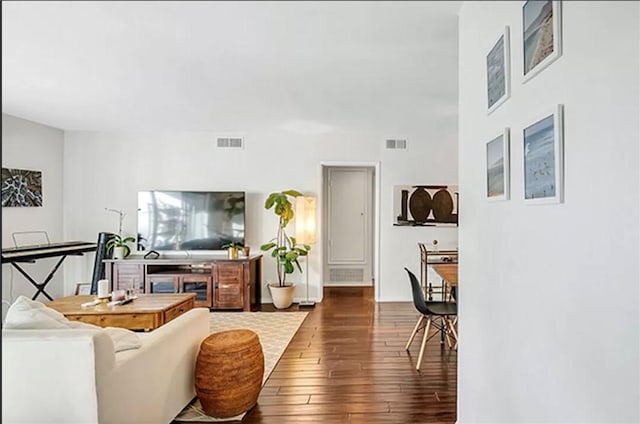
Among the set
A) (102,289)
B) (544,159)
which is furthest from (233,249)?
(544,159)

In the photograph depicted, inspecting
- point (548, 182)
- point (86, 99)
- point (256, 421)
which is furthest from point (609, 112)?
point (86, 99)

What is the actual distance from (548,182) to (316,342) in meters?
3.21

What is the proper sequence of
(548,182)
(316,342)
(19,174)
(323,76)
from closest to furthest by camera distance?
1. (548,182)
2. (323,76)
3. (316,342)
4. (19,174)

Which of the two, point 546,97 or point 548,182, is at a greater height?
point 546,97

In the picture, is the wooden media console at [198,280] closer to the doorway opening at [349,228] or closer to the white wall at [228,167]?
the white wall at [228,167]

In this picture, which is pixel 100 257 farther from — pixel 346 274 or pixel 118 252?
pixel 346 274

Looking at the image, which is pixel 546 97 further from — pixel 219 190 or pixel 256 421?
pixel 219 190

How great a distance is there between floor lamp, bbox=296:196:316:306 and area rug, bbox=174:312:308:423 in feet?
2.55

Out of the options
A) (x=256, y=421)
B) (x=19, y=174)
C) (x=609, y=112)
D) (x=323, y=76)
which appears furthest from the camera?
(x=19, y=174)

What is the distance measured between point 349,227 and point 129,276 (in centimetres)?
396

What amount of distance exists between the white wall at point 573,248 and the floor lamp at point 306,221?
4.00m

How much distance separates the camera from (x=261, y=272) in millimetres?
5945

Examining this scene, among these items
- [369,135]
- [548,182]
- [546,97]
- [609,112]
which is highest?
[369,135]

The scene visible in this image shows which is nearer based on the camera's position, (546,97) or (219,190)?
(546,97)
